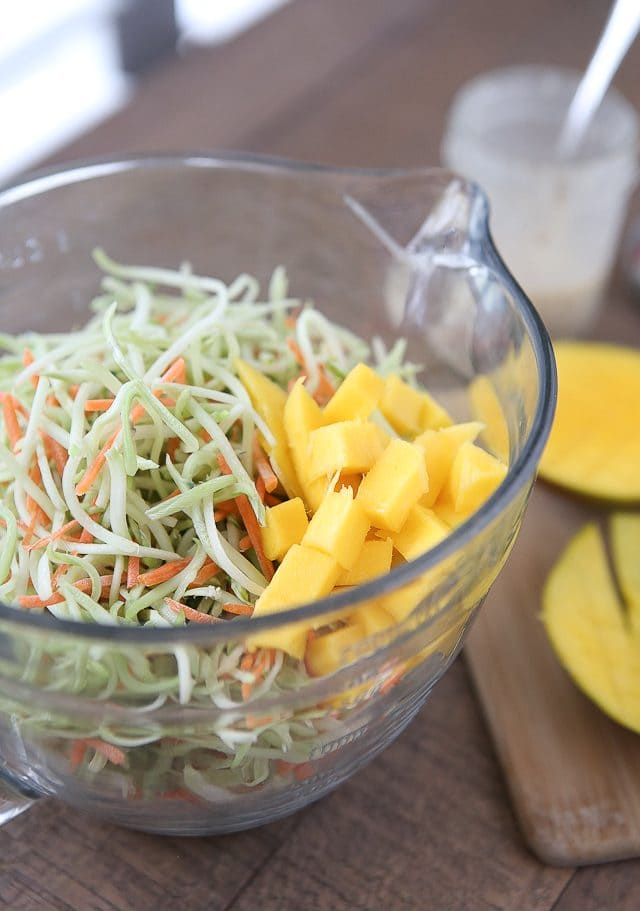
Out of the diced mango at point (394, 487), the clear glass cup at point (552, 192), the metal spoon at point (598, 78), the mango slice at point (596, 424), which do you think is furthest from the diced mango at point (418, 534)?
the metal spoon at point (598, 78)

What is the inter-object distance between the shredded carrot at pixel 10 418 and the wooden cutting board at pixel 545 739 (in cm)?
53

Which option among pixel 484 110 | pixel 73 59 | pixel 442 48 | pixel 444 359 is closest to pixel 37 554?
pixel 444 359

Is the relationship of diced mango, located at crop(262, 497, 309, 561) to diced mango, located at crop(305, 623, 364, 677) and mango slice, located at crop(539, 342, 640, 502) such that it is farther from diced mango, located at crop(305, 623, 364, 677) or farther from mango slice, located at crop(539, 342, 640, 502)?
mango slice, located at crop(539, 342, 640, 502)

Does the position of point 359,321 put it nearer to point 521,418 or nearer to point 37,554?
point 521,418

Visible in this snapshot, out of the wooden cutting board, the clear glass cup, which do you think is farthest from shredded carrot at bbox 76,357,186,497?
the clear glass cup

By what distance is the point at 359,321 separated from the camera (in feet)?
4.37

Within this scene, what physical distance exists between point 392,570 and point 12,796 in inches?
15.7

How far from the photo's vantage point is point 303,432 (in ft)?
3.10

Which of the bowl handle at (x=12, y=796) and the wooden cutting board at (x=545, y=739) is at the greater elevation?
the bowl handle at (x=12, y=796)

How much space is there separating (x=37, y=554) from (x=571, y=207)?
0.99 metres

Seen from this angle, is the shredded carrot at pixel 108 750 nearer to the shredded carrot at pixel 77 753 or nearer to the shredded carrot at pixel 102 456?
the shredded carrot at pixel 77 753

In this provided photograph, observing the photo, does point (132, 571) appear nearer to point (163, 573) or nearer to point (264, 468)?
point (163, 573)

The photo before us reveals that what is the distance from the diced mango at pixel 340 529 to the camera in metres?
0.83

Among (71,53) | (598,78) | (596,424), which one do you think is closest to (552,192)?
(598,78)
